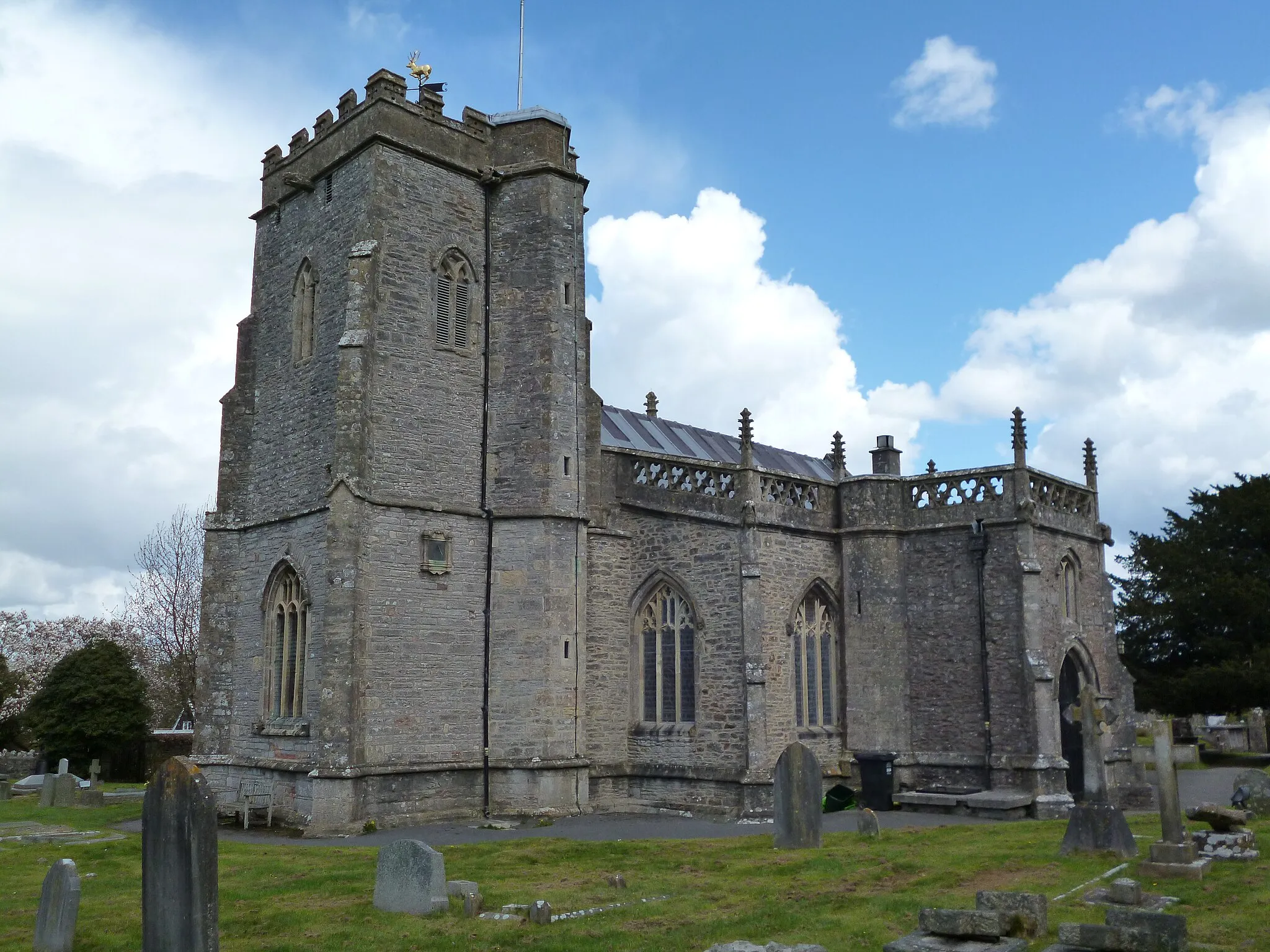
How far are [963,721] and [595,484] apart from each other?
8956mm

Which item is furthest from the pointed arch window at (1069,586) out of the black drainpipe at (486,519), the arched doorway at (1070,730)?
the black drainpipe at (486,519)

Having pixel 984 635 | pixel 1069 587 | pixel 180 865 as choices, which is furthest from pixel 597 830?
pixel 1069 587

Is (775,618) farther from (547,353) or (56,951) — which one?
(56,951)

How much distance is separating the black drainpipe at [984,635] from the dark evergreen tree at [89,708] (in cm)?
2300

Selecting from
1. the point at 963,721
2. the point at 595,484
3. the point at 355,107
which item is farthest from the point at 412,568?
the point at 963,721

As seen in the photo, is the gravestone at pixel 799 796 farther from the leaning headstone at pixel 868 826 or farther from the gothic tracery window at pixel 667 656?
the gothic tracery window at pixel 667 656

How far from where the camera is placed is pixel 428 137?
867 inches

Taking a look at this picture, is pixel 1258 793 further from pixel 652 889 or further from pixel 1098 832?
pixel 652 889

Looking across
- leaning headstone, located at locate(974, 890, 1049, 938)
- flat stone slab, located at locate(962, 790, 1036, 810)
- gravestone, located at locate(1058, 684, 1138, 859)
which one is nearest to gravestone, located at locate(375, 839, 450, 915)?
leaning headstone, located at locate(974, 890, 1049, 938)

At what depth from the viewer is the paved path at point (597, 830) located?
1741cm

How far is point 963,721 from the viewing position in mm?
21734

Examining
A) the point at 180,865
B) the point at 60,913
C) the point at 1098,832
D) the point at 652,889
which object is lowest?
the point at 652,889

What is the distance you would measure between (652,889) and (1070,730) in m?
14.2

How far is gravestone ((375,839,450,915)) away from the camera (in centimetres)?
1089
